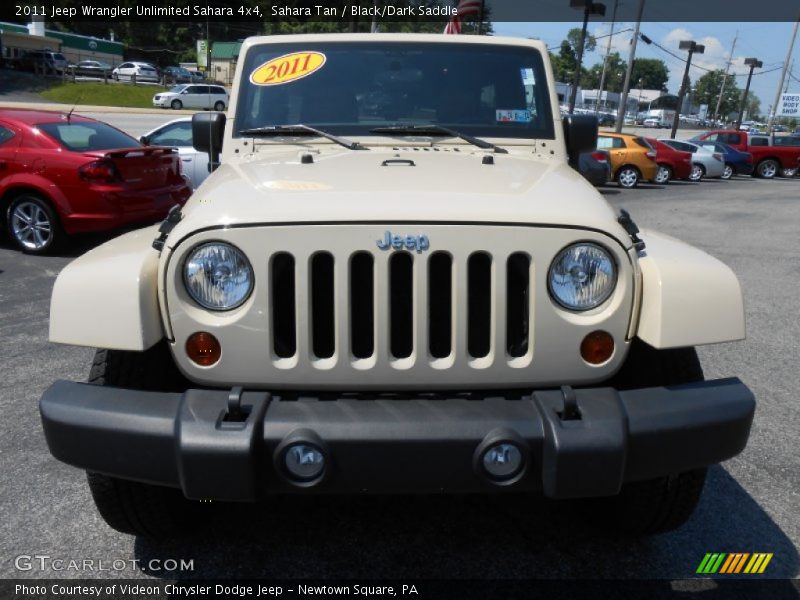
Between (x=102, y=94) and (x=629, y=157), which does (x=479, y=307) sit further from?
(x=102, y=94)

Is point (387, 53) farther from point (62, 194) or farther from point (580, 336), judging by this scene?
point (62, 194)

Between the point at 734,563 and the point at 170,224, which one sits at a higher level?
the point at 170,224

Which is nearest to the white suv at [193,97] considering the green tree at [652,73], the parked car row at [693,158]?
the parked car row at [693,158]

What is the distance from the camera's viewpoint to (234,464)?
201 cm

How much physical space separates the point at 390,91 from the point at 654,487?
2135 millimetres

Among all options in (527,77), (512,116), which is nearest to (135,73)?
(527,77)

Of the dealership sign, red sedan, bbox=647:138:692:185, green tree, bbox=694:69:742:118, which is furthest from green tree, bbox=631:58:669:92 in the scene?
red sedan, bbox=647:138:692:185

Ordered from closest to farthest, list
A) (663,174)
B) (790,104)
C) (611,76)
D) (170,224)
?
(170,224), (663,174), (790,104), (611,76)

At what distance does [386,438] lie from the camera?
2049mm

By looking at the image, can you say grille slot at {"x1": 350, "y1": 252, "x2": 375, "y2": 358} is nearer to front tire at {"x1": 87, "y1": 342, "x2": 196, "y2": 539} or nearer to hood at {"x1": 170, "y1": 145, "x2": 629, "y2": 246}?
hood at {"x1": 170, "y1": 145, "x2": 629, "y2": 246}

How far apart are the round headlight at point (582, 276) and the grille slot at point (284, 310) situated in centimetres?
77

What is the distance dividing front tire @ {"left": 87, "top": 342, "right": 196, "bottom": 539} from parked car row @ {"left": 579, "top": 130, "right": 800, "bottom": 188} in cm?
1161

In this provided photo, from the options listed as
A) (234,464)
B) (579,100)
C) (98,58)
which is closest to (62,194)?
(234,464)

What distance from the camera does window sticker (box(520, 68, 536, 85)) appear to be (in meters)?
3.68
